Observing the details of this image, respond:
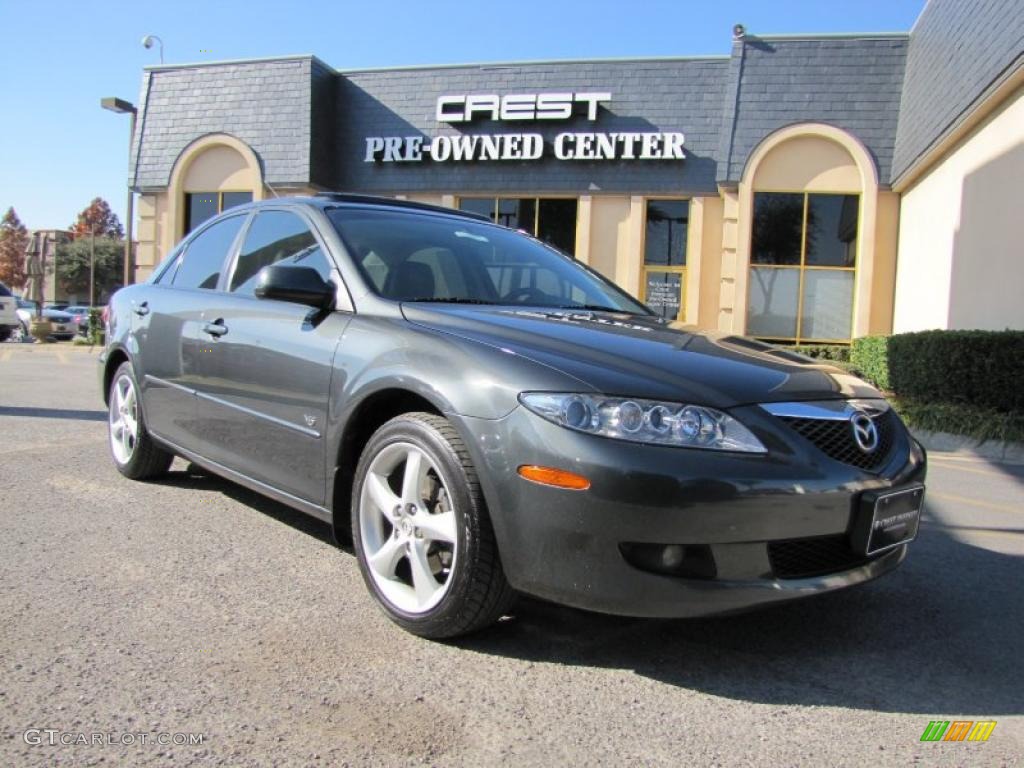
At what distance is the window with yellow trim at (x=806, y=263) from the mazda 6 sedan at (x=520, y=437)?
12.6 metres

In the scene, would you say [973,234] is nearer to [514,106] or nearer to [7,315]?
[514,106]

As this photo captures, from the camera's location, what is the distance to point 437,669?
2.57 meters

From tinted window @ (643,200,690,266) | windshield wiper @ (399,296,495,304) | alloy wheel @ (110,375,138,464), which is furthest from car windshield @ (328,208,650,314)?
tinted window @ (643,200,690,266)

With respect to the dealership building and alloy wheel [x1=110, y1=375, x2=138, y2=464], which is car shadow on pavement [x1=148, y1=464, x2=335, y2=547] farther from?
the dealership building

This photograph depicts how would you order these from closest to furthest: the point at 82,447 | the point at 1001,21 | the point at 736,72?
the point at 82,447, the point at 1001,21, the point at 736,72

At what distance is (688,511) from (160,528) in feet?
9.22

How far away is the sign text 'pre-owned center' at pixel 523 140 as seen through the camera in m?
16.2

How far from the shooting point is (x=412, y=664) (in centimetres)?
260

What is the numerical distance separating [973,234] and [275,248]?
1045cm

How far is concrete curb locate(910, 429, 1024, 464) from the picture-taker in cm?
807

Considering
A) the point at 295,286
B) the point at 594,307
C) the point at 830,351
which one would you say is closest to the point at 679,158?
the point at 830,351

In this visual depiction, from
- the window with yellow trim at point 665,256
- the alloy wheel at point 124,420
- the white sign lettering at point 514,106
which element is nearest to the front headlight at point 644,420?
the alloy wheel at point 124,420

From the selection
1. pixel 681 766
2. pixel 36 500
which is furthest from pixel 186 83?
pixel 681 766

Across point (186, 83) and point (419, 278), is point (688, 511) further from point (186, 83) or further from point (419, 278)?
point (186, 83)
